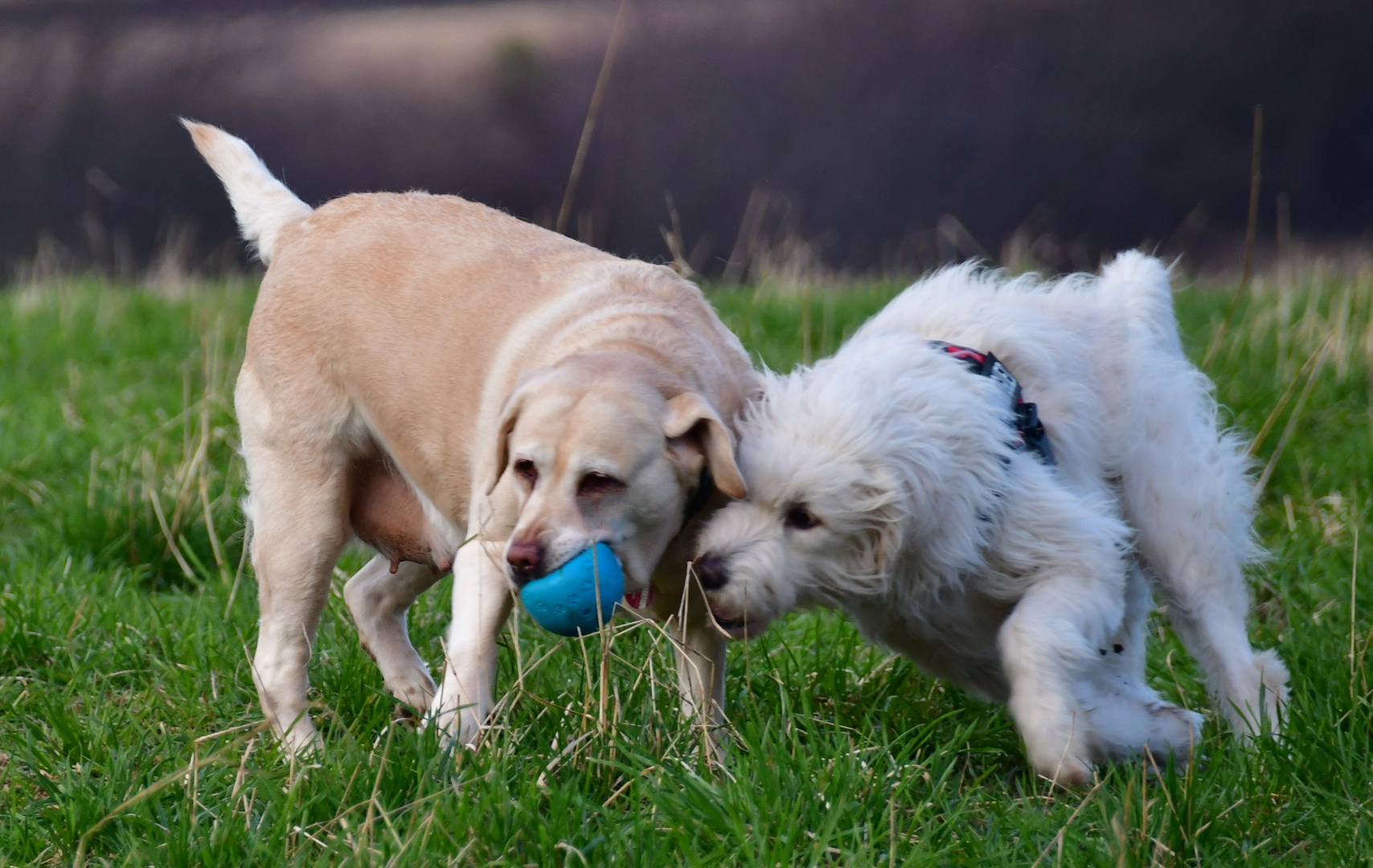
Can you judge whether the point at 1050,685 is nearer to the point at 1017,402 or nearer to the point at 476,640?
the point at 1017,402

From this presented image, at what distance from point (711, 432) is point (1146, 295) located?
1531 mm

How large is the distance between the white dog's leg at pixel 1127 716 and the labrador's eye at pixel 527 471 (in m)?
1.17

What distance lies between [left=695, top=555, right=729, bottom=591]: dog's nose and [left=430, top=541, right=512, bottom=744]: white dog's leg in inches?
15.8

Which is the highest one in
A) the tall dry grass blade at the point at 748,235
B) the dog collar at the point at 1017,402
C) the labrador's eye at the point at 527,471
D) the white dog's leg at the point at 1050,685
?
the dog collar at the point at 1017,402

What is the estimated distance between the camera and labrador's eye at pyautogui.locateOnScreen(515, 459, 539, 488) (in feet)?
8.81

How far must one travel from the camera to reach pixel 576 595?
2500 millimetres

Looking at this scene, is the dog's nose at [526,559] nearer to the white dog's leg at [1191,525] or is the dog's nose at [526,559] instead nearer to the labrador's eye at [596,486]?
the labrador's eye at [596,486]

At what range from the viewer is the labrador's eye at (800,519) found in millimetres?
2824

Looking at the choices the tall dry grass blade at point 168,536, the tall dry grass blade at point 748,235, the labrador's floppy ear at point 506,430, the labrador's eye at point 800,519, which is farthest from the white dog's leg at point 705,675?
the tall dry grass blade at point 748,235

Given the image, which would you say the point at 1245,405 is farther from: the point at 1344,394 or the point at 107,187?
the point at 107,187

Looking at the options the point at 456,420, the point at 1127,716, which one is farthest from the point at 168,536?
the point at 1127,716

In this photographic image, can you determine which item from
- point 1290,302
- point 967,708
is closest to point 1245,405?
point 1290,302

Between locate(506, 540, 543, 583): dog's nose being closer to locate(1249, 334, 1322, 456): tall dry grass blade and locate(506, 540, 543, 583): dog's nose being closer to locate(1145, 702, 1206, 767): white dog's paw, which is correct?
A: locate(1145, 702, 1206, 767): white dog's paw

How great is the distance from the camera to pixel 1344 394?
17.4 ft
